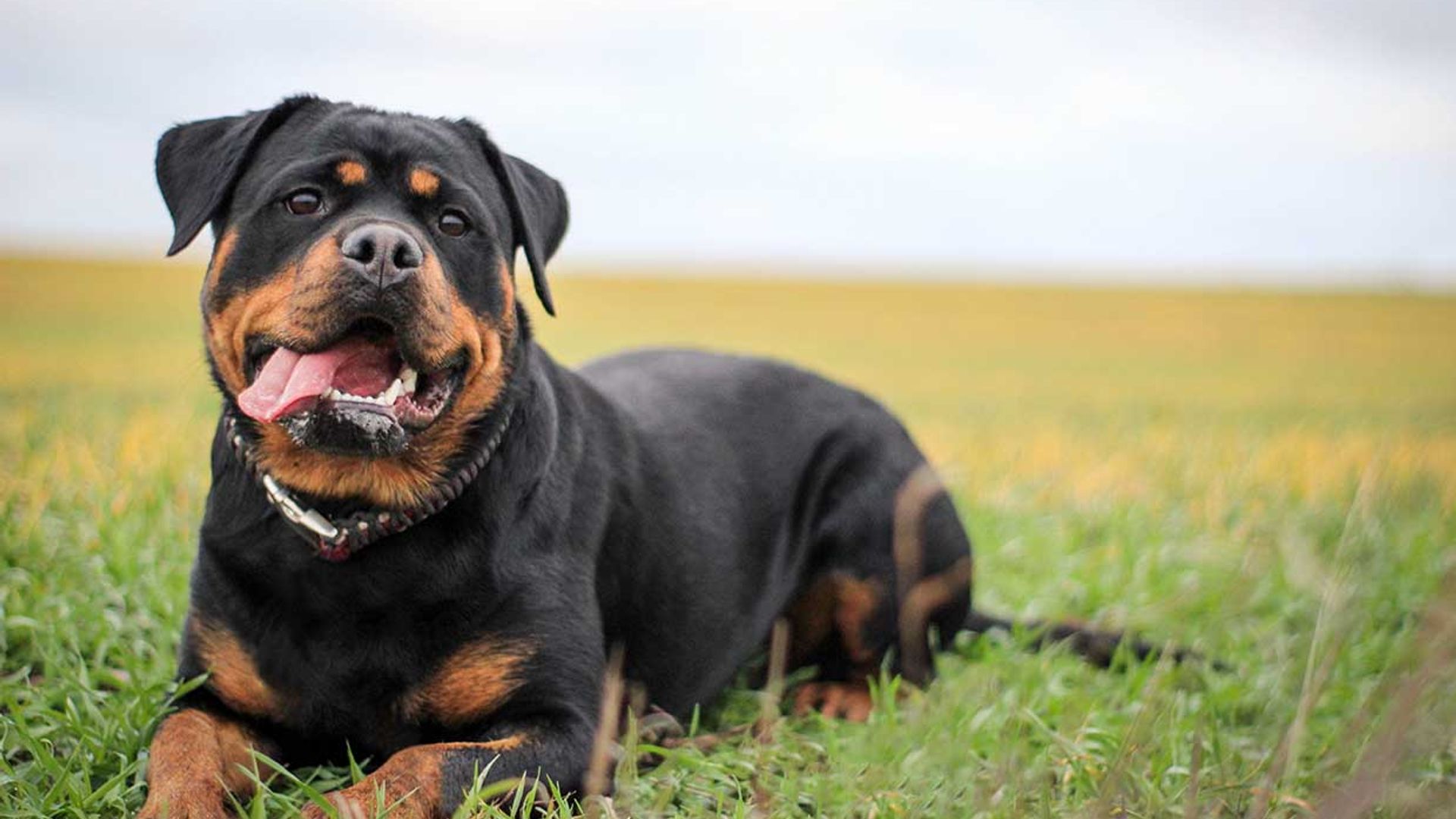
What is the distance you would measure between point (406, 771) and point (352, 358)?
0.98m

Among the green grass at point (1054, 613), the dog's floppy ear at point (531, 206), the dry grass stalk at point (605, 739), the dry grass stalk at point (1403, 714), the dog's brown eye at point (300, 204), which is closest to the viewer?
the dry grass stalk at point (1403, 714)

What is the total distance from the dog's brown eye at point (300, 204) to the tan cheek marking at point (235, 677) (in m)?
1.05

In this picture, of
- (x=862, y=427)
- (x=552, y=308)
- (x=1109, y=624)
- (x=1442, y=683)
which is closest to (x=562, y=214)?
(x=552, y=308)

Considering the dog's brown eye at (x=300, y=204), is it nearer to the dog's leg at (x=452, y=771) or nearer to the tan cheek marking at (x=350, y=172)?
the tan cheek marking at (x=350, y=172)

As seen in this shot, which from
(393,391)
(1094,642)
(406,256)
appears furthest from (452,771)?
(1094,642)

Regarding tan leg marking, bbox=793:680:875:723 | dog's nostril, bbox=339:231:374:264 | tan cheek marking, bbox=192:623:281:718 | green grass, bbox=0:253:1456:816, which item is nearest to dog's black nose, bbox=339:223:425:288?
dog's nostril, bbox=339:231:374:264

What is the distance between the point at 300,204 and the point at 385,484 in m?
0.72

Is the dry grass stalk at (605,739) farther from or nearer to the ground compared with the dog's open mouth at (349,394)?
nearer to the ground

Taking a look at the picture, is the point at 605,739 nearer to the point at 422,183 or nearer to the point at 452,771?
the point at 452,771

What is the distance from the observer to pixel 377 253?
112 inches

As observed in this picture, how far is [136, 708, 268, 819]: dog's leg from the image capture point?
268cm

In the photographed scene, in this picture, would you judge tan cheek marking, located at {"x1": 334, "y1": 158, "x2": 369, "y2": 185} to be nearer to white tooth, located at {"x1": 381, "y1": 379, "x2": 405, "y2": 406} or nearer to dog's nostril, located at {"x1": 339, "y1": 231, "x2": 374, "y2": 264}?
dog's nostril, located at {"x1": 339, "y1": 231, "x2": 374, "y2": 264}

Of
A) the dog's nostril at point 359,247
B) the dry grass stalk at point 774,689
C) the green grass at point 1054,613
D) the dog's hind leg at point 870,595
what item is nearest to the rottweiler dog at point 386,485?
the dog's nostril at point 359,247

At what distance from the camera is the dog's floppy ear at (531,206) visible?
3.41 metres
